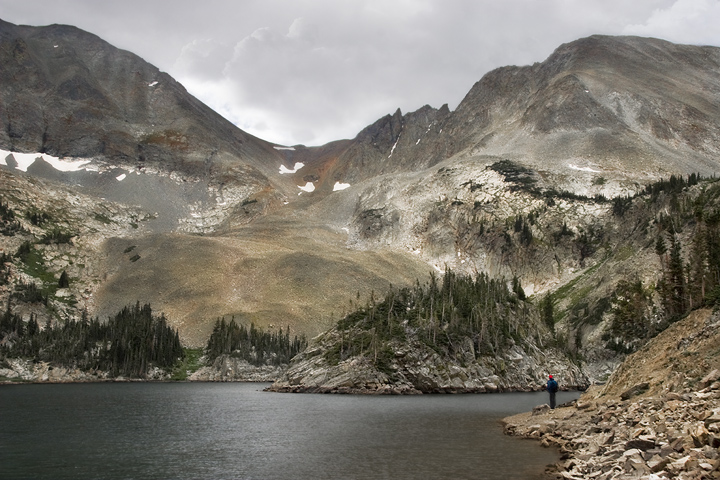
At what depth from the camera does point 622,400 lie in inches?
1350

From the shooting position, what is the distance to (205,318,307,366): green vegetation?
13850 cm

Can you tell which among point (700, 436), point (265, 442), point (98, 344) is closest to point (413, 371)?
point (265, 442)

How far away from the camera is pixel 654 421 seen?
81.6 feet

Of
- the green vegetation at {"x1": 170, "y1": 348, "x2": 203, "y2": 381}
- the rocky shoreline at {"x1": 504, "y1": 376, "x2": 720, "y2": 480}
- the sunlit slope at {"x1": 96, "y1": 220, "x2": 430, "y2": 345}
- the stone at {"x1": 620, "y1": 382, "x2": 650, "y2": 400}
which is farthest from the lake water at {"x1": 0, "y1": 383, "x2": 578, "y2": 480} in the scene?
the sunlit slope at {"x1": 96, "y1": 220, "x2": 430, "y2": 345}

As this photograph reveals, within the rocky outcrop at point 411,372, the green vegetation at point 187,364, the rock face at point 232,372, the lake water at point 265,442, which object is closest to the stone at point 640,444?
the lake water at point 265,442

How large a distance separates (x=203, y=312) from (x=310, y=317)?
108 feet

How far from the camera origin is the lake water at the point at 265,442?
30.1 meters

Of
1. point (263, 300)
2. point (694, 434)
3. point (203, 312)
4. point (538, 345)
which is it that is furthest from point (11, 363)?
point (694, 434)

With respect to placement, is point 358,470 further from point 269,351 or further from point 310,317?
point 310,317

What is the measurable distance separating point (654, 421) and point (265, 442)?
→ 26.9 meters

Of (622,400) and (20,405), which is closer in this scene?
(622,400)

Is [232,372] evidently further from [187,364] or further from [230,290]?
[230,290]

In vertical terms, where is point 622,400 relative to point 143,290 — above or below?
below

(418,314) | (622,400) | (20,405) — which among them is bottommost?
(20,405)
